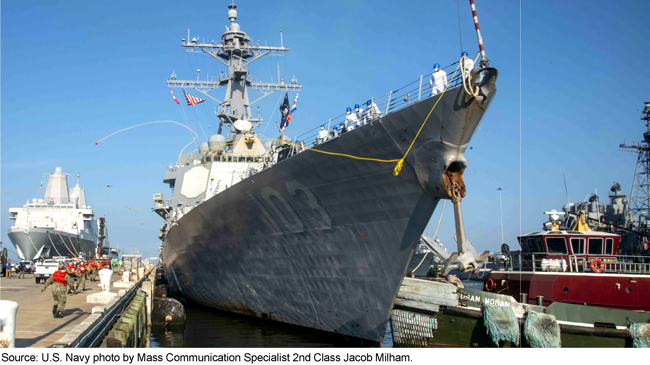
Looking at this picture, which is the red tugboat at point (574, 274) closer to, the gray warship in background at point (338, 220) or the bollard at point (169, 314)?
the gray warship in background at point (338, 220)

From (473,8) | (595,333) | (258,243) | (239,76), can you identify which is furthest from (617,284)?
(239,76)

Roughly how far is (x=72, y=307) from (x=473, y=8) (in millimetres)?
→ 11149

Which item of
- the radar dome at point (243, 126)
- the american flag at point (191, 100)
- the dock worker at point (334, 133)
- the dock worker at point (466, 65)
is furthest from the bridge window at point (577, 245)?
the american flag at point (191, 100)

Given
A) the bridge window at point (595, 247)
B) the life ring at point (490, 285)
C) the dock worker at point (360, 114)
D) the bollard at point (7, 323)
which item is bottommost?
the life ring at point (490, 285)

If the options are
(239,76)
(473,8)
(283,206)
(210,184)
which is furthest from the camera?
(239,76)

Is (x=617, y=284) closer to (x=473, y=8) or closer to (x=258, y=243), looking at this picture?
(x=473, y=8)

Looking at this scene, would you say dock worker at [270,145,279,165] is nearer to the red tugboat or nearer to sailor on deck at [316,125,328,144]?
sailor on deck at [316,125,328,144]

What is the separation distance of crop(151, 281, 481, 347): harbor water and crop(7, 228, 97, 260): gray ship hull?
97.5 feet

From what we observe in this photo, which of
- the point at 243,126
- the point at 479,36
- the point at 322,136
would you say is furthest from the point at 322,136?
the point at 243,126

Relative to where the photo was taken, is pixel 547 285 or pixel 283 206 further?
pixel 283 206

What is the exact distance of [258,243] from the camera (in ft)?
44.8

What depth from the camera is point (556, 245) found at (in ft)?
41.1

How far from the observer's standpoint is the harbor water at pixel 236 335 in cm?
1218
